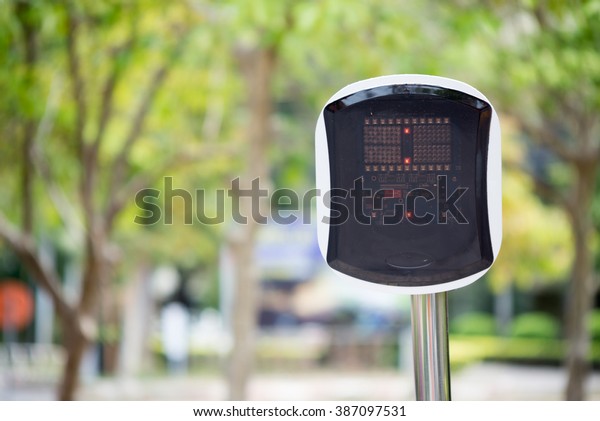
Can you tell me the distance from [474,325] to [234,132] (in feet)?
33.0

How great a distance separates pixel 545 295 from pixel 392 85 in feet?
54.7

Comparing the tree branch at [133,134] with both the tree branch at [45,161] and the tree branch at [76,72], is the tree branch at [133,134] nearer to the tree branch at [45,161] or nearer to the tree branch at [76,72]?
the tree branch at [45,161]

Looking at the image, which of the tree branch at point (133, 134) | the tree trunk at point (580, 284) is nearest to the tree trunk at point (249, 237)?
the tree branch at point (133, 134)

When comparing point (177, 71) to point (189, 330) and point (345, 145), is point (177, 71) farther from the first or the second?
point (189, 330)

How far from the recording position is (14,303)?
1703cm

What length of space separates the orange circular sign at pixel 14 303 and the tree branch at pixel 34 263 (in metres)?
12.4

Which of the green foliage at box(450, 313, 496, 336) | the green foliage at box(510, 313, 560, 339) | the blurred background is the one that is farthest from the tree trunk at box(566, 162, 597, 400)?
the green foliage at box(450, 313, 496, 336)

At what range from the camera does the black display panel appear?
1.68m

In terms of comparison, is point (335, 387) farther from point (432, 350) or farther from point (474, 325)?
point (432, 350)

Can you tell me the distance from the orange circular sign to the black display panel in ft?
52.9

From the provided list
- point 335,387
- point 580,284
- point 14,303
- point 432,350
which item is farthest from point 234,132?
point 14,303

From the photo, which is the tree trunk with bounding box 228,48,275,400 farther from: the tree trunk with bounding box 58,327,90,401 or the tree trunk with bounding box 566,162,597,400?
the tree trunk with bounding box 566,162,597,400

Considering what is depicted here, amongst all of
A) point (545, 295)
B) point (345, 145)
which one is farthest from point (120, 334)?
point (345, 145)

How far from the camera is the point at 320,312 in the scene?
1900 cm
